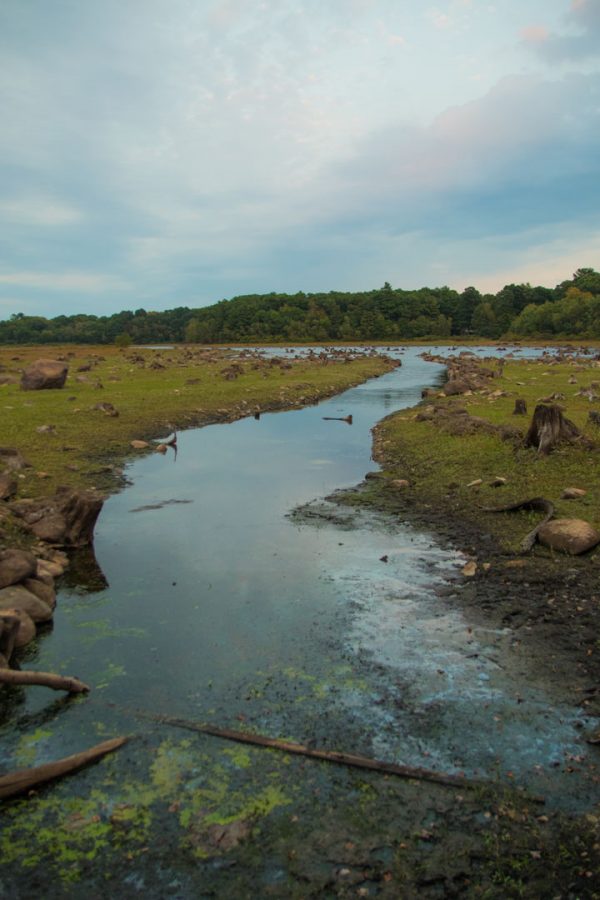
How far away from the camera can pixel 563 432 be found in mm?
22266

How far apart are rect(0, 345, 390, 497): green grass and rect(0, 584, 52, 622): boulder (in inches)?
305

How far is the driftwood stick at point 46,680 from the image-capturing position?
915 cm

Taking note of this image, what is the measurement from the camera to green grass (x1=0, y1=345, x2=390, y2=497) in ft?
79.9

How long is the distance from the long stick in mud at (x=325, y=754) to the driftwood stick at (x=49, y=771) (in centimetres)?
86

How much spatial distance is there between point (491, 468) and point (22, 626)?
50.2 feet

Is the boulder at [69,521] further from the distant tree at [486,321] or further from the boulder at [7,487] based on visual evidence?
the distant tree at [486,321]

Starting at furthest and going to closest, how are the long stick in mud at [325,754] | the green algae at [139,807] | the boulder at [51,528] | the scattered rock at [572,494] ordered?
the scattered rock at [572,494] → the boulder at [51,528] → the long stick in mud at [325,754] → the green algae at [139,807]

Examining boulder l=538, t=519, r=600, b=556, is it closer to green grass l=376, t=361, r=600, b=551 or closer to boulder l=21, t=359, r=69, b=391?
green grass l=376, t=361, r=600, b=551

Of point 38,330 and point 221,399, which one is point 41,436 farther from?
point 38,330

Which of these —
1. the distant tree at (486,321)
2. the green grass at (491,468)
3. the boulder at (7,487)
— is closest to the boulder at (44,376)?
the green grass at (491,468)

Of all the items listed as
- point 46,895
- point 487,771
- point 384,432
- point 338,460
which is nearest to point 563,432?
point 338,460

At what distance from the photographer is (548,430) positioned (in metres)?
21.8

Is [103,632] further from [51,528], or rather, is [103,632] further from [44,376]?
[44,376]

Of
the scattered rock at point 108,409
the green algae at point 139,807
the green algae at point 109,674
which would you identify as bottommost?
the green algae at point 139,807
